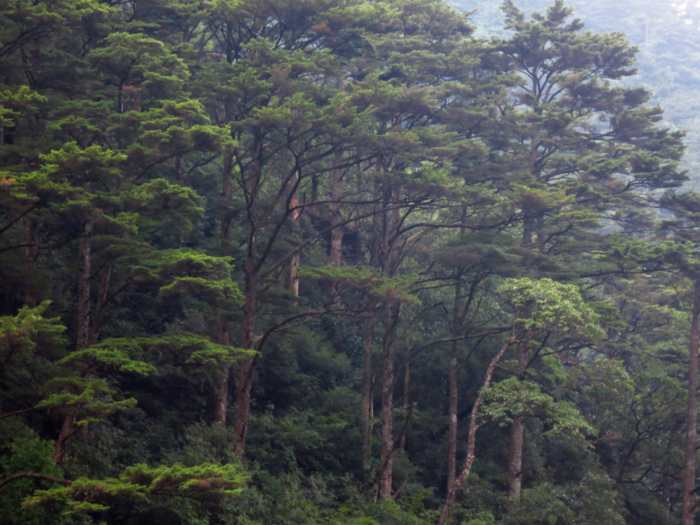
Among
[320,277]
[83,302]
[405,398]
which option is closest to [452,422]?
[405,398]

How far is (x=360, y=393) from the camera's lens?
2030cm

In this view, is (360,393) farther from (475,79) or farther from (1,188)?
(1,188)

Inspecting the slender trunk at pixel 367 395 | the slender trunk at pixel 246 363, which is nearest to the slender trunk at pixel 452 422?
the slender trunk at pixel 367 395

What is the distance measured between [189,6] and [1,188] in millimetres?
8655

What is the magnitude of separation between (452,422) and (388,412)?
2160mm

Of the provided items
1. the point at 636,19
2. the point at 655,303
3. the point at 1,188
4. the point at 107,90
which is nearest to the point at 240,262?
the point at 107,90

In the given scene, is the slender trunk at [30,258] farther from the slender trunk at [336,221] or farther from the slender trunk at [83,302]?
the slender trunk at [336,221]

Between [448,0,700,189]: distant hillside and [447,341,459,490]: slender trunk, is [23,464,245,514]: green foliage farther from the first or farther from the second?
[448,0,700,189]: distant hillside

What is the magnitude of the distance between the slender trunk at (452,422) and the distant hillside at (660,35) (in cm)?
4626

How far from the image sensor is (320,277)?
16.2 metres

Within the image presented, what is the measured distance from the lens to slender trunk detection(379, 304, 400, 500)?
17.5 meters

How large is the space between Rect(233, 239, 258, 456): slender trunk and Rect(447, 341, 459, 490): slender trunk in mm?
6344

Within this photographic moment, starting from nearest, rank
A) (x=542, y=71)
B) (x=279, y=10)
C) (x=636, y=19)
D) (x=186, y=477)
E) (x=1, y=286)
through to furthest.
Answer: (x=186, y=477)
(x=1, y=286)
(x=279, y=10)
(x=542, y=71)
(x=636, y=19)

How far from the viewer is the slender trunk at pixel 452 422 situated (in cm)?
1886
